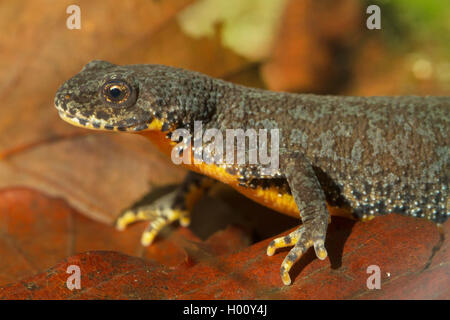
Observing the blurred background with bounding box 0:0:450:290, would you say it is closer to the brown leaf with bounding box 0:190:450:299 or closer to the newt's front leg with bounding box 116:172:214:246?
the newt's front leg with bounding box 116:172:214:246

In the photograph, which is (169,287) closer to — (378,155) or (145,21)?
(378,155)

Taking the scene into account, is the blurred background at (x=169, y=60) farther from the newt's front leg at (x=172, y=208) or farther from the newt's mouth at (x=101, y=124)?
the newt's mouth at (x=101, y=124)

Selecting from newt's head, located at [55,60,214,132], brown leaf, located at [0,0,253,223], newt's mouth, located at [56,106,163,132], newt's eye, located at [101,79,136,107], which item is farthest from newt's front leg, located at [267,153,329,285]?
brown leaf, located at [0,0,253,223]

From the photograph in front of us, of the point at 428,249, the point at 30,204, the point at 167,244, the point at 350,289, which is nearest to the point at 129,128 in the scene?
the point at 167,244

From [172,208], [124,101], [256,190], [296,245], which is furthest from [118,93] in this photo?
[296,245]

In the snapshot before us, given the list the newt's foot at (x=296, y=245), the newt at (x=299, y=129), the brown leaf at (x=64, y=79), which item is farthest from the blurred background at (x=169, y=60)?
the newt's foot at (x=296, y=245)
